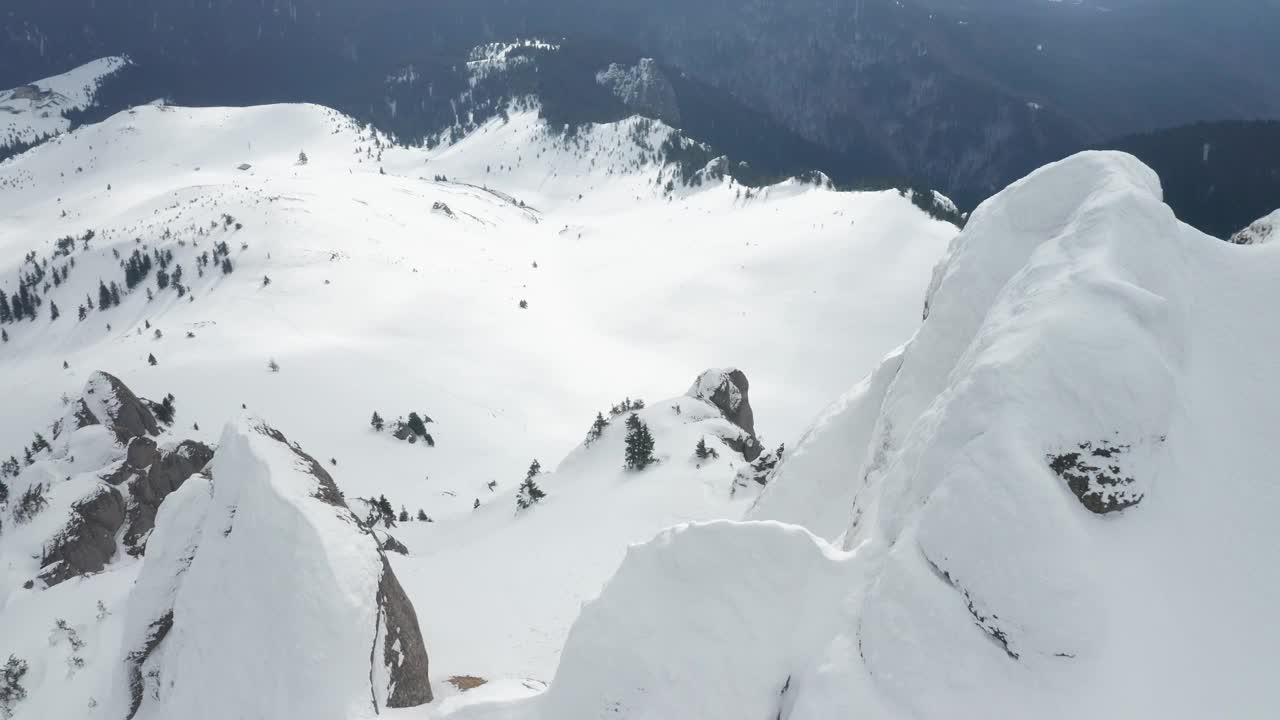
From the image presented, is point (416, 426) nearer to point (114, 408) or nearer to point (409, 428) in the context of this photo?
point (409, 428)

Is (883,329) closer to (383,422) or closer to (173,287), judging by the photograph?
(383,422)

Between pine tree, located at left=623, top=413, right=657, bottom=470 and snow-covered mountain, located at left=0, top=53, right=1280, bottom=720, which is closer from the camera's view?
snow-covered mountain, located at left=0, top=53, right=1280, bottom=720

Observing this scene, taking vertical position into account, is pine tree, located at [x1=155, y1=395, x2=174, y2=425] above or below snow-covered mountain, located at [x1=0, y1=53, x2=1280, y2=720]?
below

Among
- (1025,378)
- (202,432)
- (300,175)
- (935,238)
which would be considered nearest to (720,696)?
(1025,378)

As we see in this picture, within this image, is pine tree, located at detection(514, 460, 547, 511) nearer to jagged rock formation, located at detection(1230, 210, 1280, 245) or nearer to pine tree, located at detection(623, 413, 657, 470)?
pine tree, located at detection(623, 413, 657, 470)

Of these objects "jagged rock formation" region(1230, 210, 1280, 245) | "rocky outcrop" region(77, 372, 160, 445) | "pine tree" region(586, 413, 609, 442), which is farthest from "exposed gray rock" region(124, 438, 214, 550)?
"jagged rock formation" region(1230, 210, 1280, 245)

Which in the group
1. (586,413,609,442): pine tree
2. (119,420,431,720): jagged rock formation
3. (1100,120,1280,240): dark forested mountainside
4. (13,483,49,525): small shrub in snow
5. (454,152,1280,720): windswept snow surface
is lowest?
(1100,120,1280,240): dark forested mountainside
